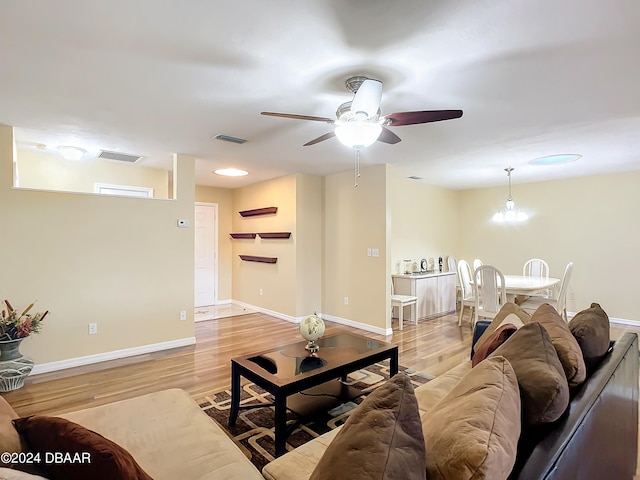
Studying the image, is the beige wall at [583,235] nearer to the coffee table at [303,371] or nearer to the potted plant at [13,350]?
the coffee table at [303,371]

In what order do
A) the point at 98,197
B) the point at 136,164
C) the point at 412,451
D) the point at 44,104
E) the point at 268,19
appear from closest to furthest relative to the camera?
1. the point at 412,451
2. the point at 268,19
3. the point at 44,104
4. the point at 98,197
5. the point at 136,164

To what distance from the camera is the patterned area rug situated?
210cm

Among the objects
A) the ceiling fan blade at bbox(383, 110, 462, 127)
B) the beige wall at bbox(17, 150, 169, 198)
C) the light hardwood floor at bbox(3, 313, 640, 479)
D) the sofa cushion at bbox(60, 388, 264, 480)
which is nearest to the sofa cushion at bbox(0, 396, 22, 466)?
the sofa cushion at bbox(60, 388, 264, 480)

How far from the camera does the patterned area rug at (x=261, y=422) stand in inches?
82.8

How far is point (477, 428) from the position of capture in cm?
84

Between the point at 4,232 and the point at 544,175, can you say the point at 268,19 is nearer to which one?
the point at 4,232

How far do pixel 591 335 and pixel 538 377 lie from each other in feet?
2.61

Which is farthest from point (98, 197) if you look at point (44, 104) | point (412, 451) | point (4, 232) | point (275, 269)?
point (412, 451)

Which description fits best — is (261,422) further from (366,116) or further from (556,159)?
(556,159)

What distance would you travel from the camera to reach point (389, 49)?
1.90 metres

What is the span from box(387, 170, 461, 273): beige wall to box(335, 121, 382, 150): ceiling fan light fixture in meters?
3.42

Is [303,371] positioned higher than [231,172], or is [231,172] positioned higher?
[231,172]

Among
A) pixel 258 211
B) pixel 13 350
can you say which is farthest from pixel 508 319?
pixel 258 211

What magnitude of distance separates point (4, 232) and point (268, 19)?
3389mm
